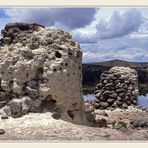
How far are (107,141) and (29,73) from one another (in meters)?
1.97

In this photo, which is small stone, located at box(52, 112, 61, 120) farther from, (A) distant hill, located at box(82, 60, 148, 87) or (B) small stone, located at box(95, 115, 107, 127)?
(B) small stone, located at box(95, 115, 107, 127)

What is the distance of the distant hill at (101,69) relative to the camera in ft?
41.3

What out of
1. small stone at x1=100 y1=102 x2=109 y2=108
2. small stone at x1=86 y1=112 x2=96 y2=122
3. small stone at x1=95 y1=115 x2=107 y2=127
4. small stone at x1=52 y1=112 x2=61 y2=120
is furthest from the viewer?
small stone at x1=100 y1=102 x2=109 y2=108

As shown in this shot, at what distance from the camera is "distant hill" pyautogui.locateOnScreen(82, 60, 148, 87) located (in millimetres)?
12576

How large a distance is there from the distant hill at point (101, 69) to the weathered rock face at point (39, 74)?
0.95 metres

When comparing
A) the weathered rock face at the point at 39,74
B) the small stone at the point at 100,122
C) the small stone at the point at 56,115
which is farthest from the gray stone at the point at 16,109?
the small stone at the point at 100,122

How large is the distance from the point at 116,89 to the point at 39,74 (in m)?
6.79

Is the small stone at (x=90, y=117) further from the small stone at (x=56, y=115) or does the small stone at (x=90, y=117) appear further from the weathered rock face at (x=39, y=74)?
the small stone at (x=56, y=115)

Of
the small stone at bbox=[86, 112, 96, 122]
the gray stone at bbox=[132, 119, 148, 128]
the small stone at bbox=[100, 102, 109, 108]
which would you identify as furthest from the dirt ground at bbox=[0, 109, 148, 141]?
the small stone at bbox=[100, 102, 109, 108]

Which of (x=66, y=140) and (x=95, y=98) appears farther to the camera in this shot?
(x=95, y=98)

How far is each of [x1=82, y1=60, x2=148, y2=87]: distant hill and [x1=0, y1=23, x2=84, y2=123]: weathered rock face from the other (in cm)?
95
